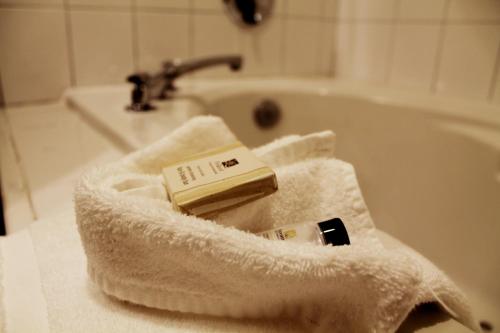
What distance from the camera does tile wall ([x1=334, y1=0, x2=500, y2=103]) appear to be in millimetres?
904

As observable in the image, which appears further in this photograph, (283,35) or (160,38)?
(283,35)

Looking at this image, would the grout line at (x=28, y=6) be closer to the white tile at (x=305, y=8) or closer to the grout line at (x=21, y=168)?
the grout line at (x=21, y=168)

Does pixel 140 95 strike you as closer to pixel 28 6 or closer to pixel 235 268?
pixel 28 6

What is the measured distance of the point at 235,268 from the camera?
23 centimetres

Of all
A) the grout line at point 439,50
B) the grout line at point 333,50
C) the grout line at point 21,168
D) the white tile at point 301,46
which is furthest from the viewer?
the grout line at point 333,50

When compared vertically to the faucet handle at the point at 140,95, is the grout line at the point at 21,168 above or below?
below

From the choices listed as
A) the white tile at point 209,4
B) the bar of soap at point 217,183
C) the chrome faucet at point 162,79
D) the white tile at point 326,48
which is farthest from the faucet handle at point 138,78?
the white tile at point 326,48

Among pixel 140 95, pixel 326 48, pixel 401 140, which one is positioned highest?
pixel 326 48

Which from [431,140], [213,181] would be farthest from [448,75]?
[213,181]

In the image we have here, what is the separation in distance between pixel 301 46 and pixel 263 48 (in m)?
0.15

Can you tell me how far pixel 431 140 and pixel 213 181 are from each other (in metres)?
0.76

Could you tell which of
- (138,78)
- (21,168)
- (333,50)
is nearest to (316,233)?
(21,168)

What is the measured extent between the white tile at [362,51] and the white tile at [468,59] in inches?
8.1

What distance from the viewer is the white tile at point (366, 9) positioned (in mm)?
1124
